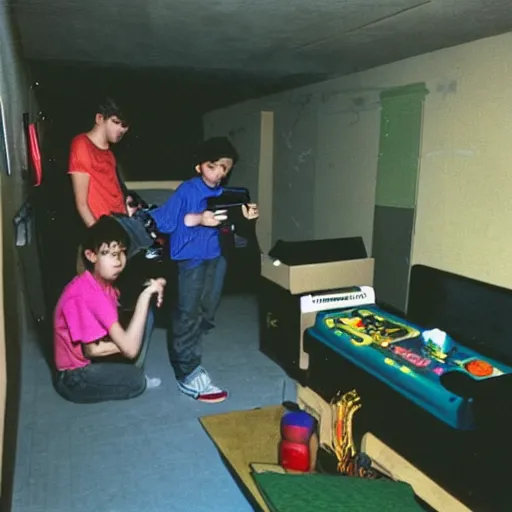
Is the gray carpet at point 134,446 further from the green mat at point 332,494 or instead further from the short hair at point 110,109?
the short hair at point 110,109

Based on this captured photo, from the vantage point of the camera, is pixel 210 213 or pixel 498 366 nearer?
pixel 498 366

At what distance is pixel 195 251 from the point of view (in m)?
1.67

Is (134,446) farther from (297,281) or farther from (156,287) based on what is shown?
(297,281)

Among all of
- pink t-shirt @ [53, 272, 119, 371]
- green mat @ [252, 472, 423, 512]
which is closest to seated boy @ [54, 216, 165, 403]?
pink t-shirt @ [53, 272, 119, 371]

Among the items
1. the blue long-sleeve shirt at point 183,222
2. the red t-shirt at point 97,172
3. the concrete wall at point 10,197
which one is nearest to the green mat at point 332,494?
the concrete wall at point 10,197

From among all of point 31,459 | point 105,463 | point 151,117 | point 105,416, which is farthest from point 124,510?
point 151,117

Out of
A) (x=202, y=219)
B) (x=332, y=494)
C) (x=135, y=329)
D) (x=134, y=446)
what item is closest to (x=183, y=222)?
(x=202, y=219)

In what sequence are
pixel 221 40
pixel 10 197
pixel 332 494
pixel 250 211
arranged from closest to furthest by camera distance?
pixel 332 494, pixel 10 197, pixel 221 40, pixel 250 211

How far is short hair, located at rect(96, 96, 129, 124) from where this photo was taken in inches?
62.3

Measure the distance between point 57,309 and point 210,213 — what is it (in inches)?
21.3

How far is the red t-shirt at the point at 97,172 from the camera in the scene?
5.09ft

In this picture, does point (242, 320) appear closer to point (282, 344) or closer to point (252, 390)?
point (282, 344)

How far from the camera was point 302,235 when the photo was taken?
2109 millimetres

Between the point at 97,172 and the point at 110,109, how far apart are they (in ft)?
0.63
